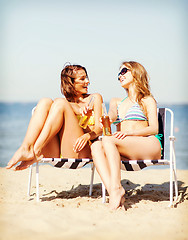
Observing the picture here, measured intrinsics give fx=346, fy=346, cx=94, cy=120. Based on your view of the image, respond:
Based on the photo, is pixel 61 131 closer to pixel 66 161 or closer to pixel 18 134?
pixel 66 161

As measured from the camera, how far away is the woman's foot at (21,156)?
3.33 metres

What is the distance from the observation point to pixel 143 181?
5137 mm

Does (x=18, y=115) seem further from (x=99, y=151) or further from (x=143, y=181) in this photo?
(x=99, y=151)

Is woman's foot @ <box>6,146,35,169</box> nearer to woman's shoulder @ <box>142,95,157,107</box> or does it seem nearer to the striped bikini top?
the striped bikini top

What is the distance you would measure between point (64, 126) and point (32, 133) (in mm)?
386

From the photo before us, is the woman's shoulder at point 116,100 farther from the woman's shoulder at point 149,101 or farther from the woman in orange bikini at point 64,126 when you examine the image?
the woman's shoulder at point 149,101

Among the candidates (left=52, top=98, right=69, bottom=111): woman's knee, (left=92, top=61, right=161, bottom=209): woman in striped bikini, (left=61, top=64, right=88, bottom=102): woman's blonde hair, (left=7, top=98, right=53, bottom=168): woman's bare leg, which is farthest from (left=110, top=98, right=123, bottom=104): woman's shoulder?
(left=7, top=98, right=53, bottom=168): woman's bare leg

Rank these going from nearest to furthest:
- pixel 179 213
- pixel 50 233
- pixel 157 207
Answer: pixel 50 233 < pixel 179 213 < pixel 157 207

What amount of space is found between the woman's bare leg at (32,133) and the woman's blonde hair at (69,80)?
42 cm

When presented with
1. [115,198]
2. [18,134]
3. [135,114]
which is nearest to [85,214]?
[115,198]

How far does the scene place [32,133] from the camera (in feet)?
11.5

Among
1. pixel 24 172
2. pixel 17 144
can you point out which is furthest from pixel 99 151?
pixel 17 144

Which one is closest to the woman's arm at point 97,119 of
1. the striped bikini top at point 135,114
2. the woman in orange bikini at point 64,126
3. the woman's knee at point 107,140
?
the woman in orange bikini at point 64,126

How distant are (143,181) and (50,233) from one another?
283 centimetres
